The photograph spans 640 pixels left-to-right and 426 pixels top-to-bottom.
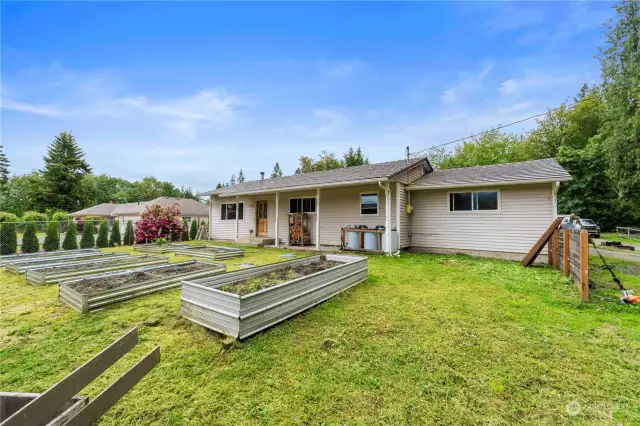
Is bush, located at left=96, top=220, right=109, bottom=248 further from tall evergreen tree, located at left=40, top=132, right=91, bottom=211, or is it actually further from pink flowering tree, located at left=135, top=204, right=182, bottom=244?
tall evergreen tree, located at left=40, top=132, right=91, bottom=211

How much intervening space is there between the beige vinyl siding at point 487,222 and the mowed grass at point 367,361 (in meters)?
4.15

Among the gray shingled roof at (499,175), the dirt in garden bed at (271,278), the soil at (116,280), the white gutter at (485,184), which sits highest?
the gray shingled roof at (499,175)


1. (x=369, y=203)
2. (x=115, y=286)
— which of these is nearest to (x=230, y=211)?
(x=369, y=203)

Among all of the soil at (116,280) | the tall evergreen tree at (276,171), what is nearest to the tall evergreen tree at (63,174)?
the tall evergreen tree at (276,171)

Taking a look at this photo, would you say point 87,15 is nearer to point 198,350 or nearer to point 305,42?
point 305,42

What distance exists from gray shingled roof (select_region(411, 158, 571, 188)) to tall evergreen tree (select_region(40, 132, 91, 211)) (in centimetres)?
3913

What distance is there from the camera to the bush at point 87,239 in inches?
455

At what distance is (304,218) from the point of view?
12.1 meters

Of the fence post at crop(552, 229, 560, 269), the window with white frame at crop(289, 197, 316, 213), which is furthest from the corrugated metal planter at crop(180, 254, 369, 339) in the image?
the window with white frame at crop(289, 197, 316, 213)

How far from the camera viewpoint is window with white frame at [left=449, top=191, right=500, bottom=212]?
869cm

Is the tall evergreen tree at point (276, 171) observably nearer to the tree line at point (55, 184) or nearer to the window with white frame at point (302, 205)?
the tree line at point (55, 184)

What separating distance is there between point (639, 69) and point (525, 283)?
21.7 m

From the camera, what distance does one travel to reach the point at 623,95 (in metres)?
17.4

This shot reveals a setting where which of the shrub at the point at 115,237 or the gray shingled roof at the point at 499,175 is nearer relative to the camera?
the gray shingled roof at the point at 499,175
